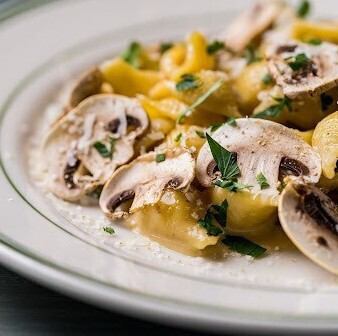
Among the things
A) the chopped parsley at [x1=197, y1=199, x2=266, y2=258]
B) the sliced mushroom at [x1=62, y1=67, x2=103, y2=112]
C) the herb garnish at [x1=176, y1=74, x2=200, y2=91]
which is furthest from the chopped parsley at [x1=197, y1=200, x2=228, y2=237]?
the sliced mushroom at [x1=62, y1=67, x2=103, y2=112]

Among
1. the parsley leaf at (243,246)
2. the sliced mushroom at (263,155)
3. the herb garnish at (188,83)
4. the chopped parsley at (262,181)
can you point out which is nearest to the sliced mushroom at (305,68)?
the sliced mushroom at (263,155)

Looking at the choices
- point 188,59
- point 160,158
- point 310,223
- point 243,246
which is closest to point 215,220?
point 243,246

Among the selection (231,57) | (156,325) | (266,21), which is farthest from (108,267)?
(266,21)

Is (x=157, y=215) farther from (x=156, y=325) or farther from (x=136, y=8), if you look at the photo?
(x=136, y=8)

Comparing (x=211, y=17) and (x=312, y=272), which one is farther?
(x=211, y=17)

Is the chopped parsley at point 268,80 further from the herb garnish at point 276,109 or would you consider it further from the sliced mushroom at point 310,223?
the sliced mushroom at point 310,223

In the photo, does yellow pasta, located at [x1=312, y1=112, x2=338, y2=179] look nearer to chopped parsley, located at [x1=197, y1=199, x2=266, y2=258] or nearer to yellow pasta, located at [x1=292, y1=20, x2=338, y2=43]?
chopped parsley, located at [x1=197, y1=199, x2=266, y2=258]
